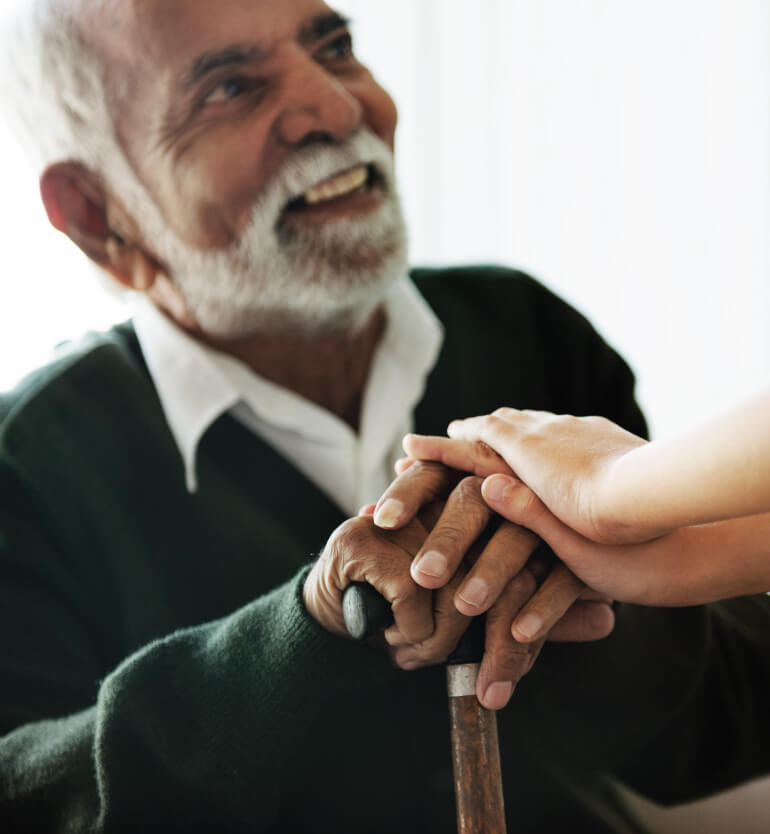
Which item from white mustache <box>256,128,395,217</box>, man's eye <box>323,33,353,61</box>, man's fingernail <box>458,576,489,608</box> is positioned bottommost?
man's fingernail <box>458,576,489,608</box>

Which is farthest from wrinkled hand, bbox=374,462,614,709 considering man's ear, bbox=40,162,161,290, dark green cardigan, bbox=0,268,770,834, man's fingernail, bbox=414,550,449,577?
man's ear, bbox=40,162,161,290

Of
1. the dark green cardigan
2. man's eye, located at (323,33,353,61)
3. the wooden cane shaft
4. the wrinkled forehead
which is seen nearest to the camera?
the wooden cane shaft

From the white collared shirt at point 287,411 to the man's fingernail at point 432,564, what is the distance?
1.67ft

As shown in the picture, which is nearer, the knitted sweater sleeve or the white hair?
the knitted sweater sleeve

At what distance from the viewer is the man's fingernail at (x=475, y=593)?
0.71m

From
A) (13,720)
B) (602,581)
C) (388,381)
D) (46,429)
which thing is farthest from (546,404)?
(13,720)

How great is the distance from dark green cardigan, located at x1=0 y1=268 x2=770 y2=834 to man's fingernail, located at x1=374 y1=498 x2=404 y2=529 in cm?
10

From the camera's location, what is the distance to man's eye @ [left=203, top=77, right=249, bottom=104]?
3.88 feet

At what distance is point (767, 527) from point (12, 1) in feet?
3.83

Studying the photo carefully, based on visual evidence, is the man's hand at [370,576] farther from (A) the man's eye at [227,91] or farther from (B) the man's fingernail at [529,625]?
(A) the man's eye at [227,91]

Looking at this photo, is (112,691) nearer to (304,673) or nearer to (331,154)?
(304,673)

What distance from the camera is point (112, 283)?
4.50 feet

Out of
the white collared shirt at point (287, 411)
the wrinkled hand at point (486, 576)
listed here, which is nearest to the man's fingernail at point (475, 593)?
the wrinkled hand at point (486, 576)

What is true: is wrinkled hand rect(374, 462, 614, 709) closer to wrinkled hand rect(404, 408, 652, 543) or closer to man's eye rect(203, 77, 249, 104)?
wrinkled hand rect(404, 408, 652, 543)
